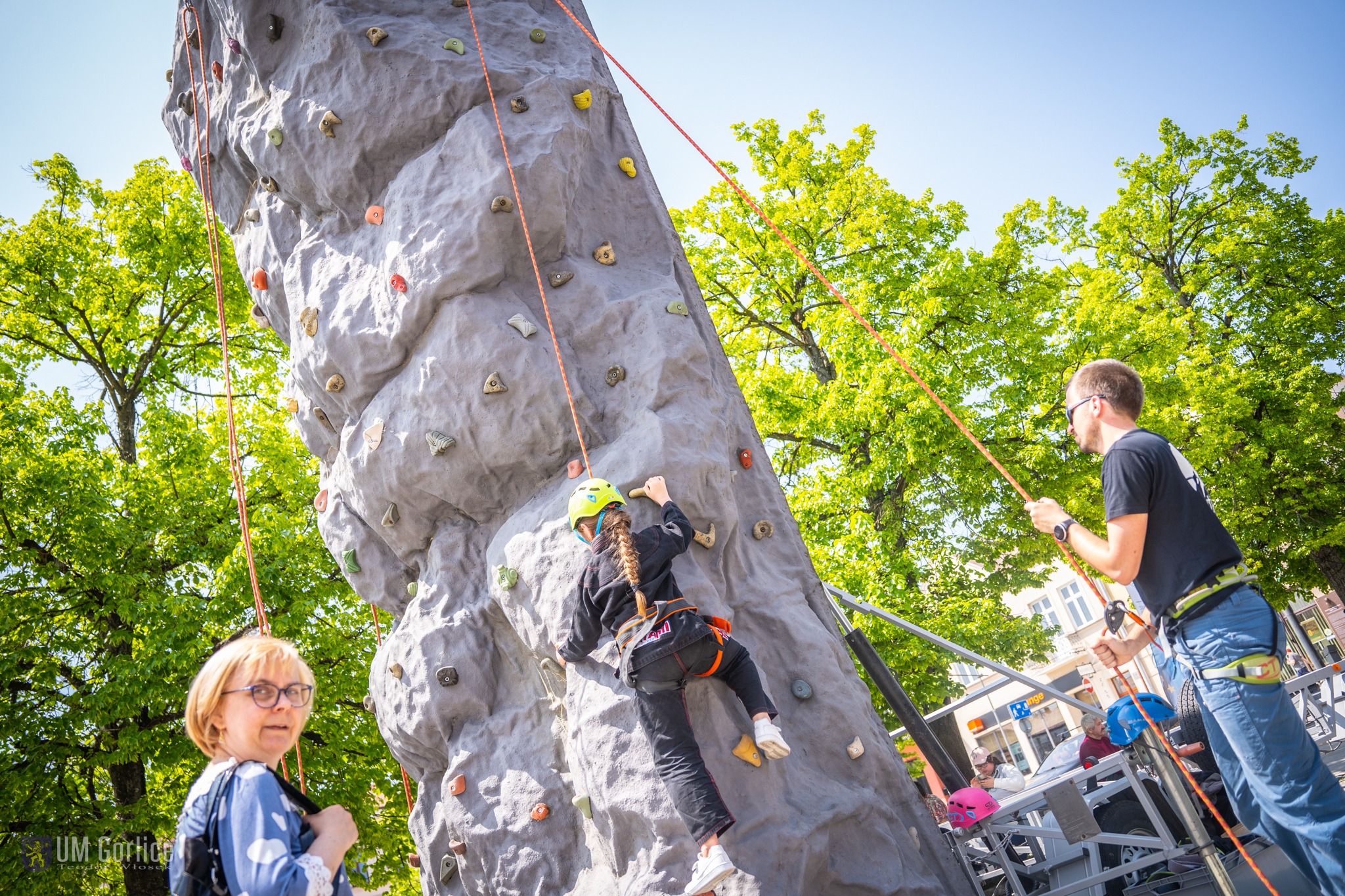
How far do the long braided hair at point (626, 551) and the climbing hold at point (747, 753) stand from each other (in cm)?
96

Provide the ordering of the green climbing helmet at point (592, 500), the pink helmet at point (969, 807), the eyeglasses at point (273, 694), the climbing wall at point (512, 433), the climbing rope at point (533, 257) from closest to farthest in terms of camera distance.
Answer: the eyeglasses at point (273, 694) → the green climbing helmet at point (592, 500) → the climbing wall at point (512, 433) → the pink helmet at point (969, 807) → the climbing rope at point (533, 257)

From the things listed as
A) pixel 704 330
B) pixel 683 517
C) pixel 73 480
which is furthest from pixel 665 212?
pixel 73 480

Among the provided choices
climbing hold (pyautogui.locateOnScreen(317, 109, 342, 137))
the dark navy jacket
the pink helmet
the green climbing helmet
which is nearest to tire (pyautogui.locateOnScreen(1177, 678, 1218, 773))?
the pink helmet

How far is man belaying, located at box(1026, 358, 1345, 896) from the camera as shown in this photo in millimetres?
2797

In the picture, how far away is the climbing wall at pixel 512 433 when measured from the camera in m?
4.71

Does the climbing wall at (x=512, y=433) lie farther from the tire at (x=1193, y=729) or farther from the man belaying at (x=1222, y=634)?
the tire at (x=1193, y=729)

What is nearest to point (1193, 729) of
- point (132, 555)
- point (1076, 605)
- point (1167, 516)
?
point (1167, 516)

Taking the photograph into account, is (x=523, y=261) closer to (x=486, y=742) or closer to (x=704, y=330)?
(x=704, y=330)

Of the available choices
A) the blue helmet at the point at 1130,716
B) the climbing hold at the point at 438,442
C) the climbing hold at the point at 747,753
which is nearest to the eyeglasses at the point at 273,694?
the climbing hold at the point at 747,753

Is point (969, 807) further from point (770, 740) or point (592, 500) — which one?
Result: point (592, 500)

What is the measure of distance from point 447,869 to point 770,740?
282 centimetres

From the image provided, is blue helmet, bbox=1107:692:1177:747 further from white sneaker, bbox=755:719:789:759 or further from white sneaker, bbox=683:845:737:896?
white sneaker, bbox=683:845:737:896

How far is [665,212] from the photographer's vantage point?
280 inches

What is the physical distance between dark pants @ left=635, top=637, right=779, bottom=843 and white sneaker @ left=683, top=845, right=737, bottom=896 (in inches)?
3.5
